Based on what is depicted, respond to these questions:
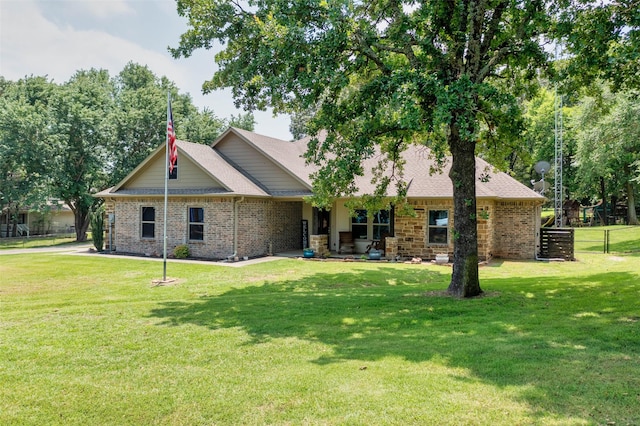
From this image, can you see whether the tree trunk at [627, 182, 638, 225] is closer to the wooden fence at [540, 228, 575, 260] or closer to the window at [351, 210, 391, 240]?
the wooden fence at [540, 228, 575, 260]

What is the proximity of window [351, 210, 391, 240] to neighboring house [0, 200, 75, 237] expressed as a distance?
27359mm

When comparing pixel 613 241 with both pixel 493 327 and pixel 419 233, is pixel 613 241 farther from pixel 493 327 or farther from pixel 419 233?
pixel 493 327

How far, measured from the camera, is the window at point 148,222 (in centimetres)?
1962

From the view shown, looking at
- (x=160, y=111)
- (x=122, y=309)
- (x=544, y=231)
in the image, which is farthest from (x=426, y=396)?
(x=160, y=111)

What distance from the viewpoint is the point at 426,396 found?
4.12 meters

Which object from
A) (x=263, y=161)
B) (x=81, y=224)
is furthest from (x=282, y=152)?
(x=81, y=224)

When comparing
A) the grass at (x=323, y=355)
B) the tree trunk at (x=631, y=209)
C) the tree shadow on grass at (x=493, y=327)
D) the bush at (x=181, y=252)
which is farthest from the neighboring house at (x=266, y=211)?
the tree trunk at (x=631, y=209)

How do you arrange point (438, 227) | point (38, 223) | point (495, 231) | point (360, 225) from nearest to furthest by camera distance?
point (438, 227) → point (495, 231) → point (360, 225) → point (38, 223)

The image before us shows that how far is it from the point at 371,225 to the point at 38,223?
33.2m

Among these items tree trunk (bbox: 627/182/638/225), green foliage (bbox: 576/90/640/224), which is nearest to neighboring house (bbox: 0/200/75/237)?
green foliage (bbox: 576/90/640/224)

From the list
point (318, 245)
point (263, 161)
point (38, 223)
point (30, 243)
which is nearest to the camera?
point (318, 245)

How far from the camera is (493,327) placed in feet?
22.4

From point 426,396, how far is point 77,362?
4.20 metres

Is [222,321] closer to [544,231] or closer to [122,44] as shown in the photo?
[544,231]
